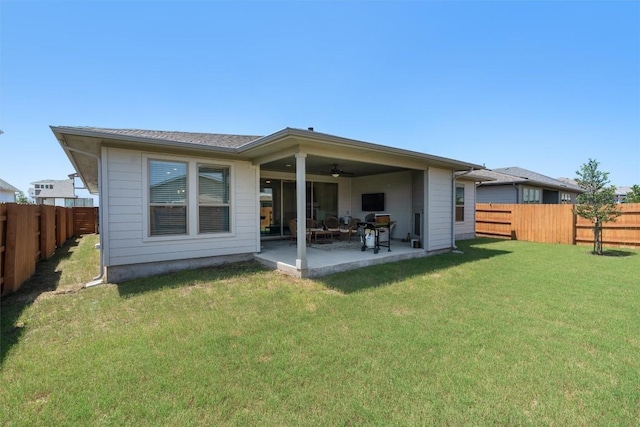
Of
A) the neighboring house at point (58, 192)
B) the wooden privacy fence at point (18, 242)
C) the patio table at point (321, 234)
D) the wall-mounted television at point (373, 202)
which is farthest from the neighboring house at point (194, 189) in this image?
the neighboring house at point (58, 192)

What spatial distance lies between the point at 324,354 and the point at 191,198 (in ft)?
15.0

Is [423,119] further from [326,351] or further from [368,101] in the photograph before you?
[326,351]

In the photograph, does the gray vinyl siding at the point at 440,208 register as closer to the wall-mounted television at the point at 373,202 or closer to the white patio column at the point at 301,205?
the wall-mounted television at the point at 373,202

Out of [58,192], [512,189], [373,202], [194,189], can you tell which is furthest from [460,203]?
[58,192]

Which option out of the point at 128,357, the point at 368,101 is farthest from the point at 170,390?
the point at 368,101

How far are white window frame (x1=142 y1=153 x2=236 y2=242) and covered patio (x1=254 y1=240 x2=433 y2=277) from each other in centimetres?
127

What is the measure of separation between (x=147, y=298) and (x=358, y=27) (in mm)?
8685

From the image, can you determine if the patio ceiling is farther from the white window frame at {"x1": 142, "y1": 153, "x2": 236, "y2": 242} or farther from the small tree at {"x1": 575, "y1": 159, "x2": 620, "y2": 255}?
the small tree at {"x1": 575, "y1": 159, "x2": 620, "y2": 255}

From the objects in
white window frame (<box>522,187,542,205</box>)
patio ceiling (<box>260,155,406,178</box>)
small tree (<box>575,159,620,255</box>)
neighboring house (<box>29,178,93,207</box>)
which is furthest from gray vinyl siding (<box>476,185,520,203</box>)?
neighboring house (<box>29,178,93,207</box>)

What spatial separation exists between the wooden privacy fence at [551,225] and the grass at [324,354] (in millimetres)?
6466

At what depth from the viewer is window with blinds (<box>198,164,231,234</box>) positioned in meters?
6.17

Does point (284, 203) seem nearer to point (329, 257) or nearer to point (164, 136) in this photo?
point (329, 257)

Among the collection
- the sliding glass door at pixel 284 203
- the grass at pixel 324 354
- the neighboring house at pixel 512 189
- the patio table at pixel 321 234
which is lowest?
the grass at pixel 324 354

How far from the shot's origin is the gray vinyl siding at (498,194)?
15.3m
